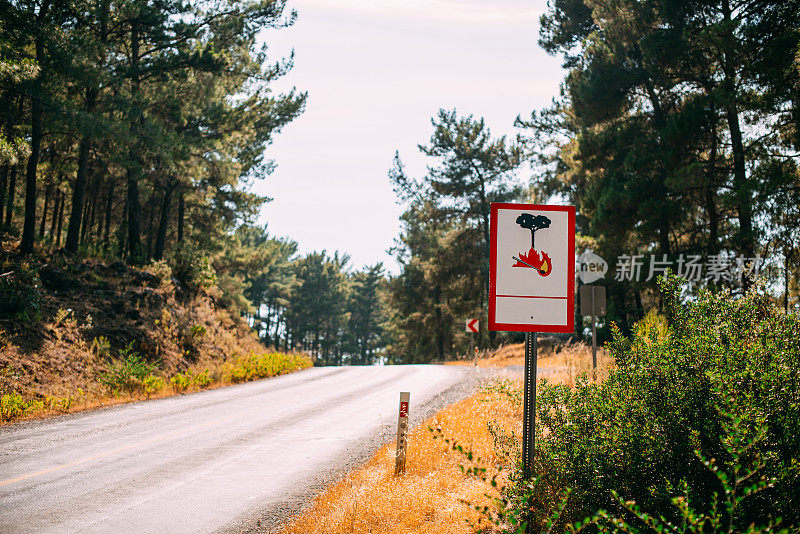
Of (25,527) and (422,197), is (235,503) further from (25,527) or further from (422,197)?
(422,197)

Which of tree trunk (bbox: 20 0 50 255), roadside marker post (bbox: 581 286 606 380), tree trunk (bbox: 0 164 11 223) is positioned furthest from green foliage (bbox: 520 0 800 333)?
tree trunk (bbox: 0 164 11 223)

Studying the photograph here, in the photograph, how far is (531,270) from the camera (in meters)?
4.45

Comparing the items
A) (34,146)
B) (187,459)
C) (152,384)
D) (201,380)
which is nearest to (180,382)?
(201,380)

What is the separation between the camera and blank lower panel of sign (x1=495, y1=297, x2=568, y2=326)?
4355mm

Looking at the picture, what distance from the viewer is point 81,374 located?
14.2 metres

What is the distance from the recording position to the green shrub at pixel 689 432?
3.17 metres

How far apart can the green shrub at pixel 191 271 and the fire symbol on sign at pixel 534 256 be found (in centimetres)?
2238

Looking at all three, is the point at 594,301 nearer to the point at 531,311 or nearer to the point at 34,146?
the point at 531,311

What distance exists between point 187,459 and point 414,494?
427 cm

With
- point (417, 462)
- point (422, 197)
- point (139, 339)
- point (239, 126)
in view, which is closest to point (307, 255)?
point (422, 197)

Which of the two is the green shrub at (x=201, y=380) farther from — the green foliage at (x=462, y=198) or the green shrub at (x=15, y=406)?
the green foliage at (x=462, y=198)

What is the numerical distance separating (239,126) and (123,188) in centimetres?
1218

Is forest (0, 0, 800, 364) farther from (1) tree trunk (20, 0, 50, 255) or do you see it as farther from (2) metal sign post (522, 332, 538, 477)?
(2) metal sign post (522, 332, 538, 477)

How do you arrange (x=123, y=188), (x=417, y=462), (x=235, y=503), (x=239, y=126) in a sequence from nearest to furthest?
(x=235, y=503), (x=417, y=462), (x=239, y=126), (x=123, y=188)
